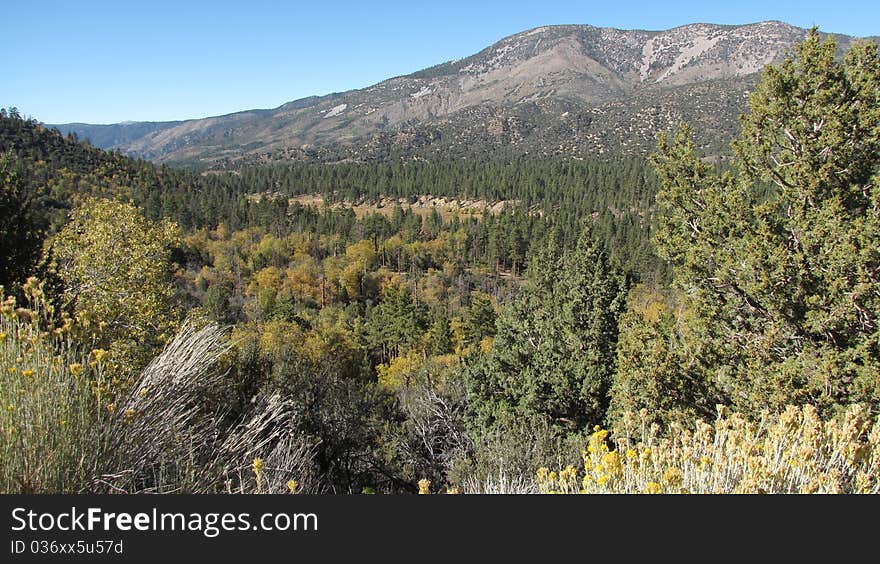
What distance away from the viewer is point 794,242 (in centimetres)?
715

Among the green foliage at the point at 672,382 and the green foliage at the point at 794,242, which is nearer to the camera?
the green foliage at the point at 794,242

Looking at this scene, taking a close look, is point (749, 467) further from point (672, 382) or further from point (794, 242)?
point (794, 242)

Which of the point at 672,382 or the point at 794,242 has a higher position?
the point at 794,242

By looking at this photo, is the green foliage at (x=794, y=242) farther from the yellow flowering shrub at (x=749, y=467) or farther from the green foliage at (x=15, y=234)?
the green foliage at (x=15, y=234)

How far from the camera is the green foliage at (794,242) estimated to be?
20.6ft

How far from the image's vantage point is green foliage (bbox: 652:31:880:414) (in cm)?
629

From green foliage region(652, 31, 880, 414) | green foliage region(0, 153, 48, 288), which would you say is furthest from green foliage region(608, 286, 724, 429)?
green foliage region(0, 153, 48, 288)

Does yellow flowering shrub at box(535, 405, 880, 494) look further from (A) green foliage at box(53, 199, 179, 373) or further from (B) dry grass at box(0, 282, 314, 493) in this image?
(A) green foliage at box(53, 199, 179, 373)

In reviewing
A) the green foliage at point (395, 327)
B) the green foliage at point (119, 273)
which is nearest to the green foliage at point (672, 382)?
the green foliage at point (119, 273)

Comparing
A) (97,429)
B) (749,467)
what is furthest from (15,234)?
(749,467)

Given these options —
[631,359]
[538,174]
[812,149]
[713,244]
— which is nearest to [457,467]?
[631,359]

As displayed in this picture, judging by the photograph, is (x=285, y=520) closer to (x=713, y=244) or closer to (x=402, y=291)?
(x=713, y=244)

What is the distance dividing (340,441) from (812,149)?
432 inches

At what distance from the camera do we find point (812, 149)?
23.3 ft
